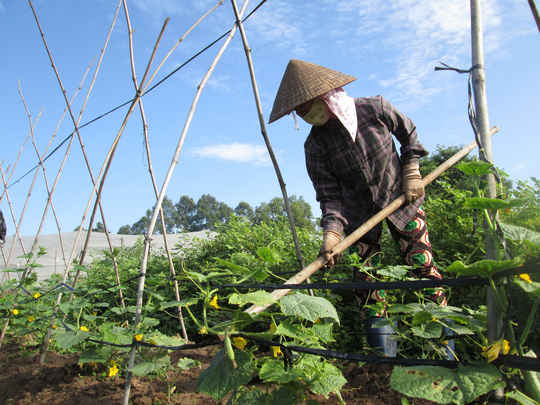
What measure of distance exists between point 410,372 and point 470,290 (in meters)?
1.80

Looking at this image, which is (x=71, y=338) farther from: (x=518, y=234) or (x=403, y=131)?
(x=403, y=131)

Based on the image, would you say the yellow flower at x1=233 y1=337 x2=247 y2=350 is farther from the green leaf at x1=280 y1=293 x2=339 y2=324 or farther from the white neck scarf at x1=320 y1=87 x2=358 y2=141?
the white neck scarf at x1=320 y1=87 x2=358 y2=141

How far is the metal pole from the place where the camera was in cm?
94

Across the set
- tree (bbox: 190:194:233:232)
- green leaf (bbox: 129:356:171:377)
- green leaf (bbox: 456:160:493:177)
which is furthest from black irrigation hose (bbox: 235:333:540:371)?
tree (bbox: 190:194:233:232)

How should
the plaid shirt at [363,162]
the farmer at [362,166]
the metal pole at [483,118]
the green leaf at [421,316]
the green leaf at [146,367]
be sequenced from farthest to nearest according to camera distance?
the plaid shirt at [363,162] < the farmer at [362,166] < the green leaf at [146,367] < the green leaf at [421,316] < the metal pole at [483,118]

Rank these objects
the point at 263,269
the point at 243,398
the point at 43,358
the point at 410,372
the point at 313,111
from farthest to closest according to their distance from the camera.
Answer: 1. the point at 43,358
2. the point at 313,111
3. the point at 263,269
4. the point at 243,398
5. the point at 410,372

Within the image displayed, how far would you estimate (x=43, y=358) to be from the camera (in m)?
2.40

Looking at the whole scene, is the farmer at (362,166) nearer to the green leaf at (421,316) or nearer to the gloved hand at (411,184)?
the gloved hand at (411,184)

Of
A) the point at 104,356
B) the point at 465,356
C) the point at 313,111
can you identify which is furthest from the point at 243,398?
the point at 465,356

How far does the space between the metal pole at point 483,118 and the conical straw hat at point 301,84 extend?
0.69m

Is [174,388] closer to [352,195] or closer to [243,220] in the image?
[352,195]

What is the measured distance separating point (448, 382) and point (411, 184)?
1.25m

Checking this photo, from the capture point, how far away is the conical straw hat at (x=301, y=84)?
5.73ft

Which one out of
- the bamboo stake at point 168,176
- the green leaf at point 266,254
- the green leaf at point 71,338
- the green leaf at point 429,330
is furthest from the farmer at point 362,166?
the green leaf at point 71,338
